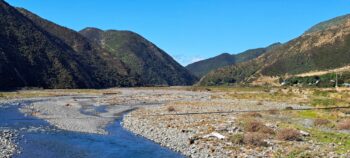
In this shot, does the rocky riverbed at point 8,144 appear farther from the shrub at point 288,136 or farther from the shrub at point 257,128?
the shrub at point 288,136

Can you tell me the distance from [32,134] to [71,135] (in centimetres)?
292

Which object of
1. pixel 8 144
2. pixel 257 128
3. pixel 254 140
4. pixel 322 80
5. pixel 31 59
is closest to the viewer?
pixel 254 140

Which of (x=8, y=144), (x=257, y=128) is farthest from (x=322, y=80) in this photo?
(x=8, y=144)

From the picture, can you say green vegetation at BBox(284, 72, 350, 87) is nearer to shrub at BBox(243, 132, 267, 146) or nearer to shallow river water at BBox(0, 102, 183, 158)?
shallow river water at BBox(0, 102, 183, 158)

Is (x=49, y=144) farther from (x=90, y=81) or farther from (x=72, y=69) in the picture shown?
(x=90, y=81)

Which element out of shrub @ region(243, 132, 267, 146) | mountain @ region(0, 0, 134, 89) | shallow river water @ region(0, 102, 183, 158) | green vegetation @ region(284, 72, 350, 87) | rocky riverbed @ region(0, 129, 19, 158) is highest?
mountain @ region(0, 0, 134, 89)

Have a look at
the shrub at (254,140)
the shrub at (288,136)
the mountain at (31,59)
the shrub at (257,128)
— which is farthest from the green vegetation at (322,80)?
the shrub at (254,140)

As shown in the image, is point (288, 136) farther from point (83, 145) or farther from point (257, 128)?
point (83, 145)

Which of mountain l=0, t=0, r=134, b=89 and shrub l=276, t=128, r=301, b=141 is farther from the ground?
mountain l=0, t=0, r=134, b=89

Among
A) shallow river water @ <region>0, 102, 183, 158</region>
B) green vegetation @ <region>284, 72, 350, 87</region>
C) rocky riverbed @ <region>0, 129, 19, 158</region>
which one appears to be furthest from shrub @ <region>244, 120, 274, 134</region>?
green vegetation @ <region>284, 72, 350, 87</region>

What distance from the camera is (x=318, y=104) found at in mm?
65562

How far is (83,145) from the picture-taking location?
97.5 feet

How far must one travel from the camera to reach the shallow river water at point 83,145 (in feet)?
85.4

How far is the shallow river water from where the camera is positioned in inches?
1025
